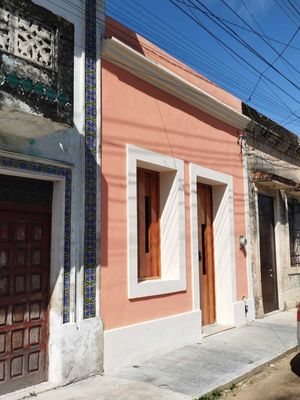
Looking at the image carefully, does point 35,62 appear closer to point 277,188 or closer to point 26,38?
point 26,38

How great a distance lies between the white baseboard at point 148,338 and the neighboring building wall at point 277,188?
2875 millimetres

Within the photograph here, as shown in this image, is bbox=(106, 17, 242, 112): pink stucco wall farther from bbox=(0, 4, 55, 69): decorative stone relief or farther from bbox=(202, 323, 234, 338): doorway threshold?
bbox=(202, 323, 234, 338): doorway threshold

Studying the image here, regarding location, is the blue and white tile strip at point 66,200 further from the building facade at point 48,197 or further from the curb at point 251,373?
the curb at point 251,373

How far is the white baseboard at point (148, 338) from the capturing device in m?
5.96

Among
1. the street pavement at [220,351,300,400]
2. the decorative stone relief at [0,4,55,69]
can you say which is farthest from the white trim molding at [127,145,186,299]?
the decorative stone relief at [0,4,55,69]

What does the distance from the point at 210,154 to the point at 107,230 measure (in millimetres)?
3446

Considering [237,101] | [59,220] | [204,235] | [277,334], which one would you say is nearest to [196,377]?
[59,220]

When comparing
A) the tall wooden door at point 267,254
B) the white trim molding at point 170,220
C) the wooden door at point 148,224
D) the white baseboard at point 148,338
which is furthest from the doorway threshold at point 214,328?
the tall wooden door at point 267,254

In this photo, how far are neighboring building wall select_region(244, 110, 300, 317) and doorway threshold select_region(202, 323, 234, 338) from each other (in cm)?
138

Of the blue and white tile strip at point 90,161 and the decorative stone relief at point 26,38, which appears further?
the blue and white tile strip at point 90,161

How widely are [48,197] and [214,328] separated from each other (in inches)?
184

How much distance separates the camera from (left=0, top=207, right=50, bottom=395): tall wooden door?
16.3 feet

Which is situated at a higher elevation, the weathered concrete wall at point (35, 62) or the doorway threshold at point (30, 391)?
the weathered concrete wall at point (35, 62)

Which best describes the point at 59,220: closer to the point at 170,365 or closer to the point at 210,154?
the point at 170,365
